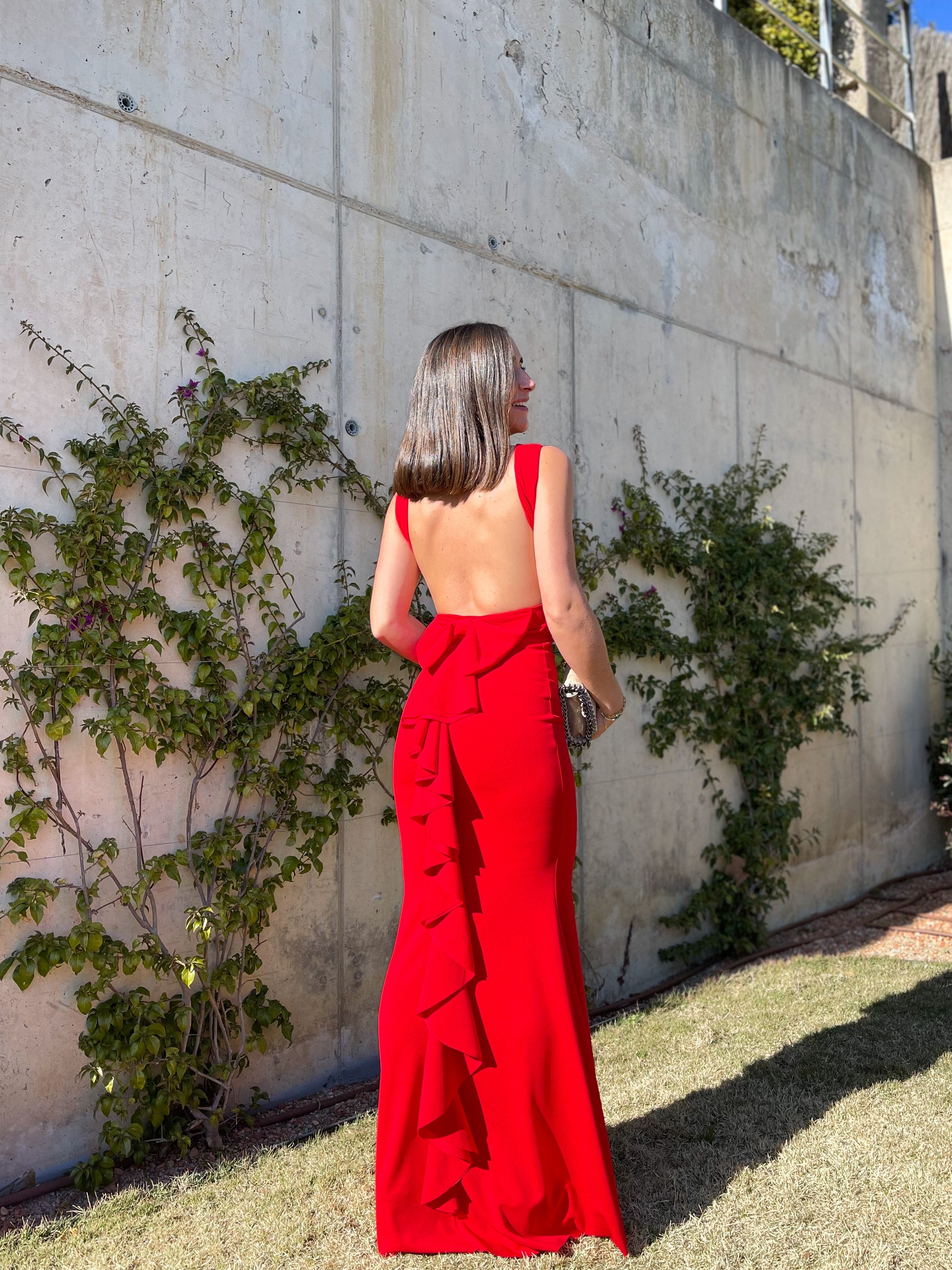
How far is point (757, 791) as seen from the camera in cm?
518

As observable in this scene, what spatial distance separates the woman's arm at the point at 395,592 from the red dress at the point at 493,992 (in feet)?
0.86

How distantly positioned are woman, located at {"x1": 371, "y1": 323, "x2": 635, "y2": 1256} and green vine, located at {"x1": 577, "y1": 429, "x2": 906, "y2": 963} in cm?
199

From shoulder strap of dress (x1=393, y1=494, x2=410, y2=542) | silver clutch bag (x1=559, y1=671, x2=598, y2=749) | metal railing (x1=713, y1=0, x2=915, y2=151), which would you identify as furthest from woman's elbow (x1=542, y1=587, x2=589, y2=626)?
metal railing (x1=713, y1=0, x2=915, y2=151)

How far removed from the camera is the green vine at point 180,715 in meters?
2.70

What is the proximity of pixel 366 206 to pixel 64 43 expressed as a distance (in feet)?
3.42

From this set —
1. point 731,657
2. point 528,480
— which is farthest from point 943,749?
point 528,480

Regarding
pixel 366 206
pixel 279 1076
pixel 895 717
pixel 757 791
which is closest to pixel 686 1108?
pixel 279 1076

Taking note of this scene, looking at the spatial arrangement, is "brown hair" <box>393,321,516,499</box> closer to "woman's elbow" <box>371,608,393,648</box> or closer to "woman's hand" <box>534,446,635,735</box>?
"woman's hand" <box>534,446,635,735</box>

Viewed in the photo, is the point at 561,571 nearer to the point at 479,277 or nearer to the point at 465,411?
the point at 465,411

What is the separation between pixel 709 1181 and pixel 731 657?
2.86 metres

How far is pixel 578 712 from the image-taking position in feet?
7.83

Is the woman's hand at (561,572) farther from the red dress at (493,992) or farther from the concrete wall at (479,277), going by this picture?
the concrete wall at (479,277)

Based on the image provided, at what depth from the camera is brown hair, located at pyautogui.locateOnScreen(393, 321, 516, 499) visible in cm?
230

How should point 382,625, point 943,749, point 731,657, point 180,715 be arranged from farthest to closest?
1. point 943,749
2. point 731,657
3. point 180,715
4. point 382,625
